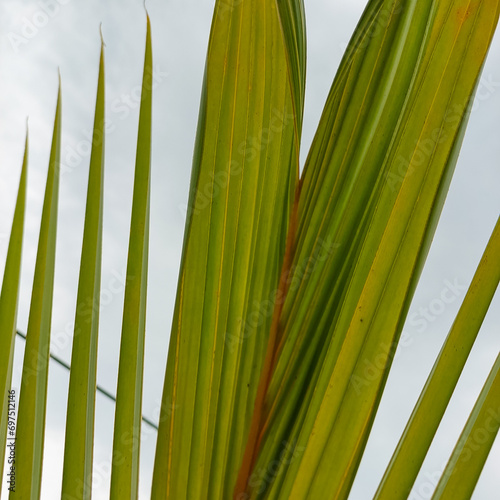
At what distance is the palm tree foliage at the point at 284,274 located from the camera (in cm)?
44

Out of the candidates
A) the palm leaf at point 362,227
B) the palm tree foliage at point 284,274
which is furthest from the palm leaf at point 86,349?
the palm leaf at point 362,227

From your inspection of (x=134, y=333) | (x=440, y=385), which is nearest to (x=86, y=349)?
(x=134, y=333)

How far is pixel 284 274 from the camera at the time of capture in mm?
541

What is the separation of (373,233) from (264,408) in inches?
6.9

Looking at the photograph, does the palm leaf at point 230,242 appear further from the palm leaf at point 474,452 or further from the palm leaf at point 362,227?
the palm leaf at point 474,452

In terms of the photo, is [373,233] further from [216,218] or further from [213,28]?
[213,28]

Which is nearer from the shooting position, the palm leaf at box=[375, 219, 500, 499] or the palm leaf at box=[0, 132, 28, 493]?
the palm leaf at box=[375, 219, 500, 499]

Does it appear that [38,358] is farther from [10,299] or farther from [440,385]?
[440,385]

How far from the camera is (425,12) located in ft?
1.78

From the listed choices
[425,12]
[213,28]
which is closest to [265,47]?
[213,28]

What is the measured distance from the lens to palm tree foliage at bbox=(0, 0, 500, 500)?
44cm

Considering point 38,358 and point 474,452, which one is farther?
point 38,358

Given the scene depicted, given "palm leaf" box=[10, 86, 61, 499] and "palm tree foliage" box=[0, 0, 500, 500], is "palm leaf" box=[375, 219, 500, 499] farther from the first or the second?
"palm leaf" box=[10, 86, 61, 499]

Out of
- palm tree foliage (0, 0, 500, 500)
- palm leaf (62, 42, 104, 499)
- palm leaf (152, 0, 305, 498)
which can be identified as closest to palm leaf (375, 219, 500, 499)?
palm tree foliage (0, 0, 500, 500)
